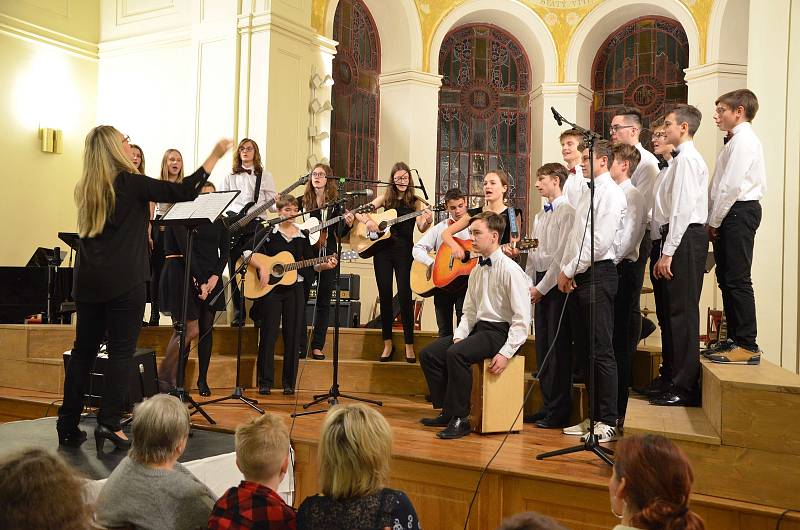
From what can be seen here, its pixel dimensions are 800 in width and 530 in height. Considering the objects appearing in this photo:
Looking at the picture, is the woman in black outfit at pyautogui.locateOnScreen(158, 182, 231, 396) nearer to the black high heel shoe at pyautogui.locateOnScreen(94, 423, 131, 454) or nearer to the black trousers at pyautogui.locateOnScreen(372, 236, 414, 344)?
the black trousers at pyautogui.locateOnScreen(372, 236, 414, 344)

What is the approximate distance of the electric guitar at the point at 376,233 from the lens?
260 inches

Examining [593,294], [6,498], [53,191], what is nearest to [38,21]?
[53,191]

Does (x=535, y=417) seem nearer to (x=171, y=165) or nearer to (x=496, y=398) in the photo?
(x=496, y=398)

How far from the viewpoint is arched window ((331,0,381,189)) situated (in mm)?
10641

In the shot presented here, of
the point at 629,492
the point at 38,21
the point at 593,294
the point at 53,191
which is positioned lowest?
the point at 629,492

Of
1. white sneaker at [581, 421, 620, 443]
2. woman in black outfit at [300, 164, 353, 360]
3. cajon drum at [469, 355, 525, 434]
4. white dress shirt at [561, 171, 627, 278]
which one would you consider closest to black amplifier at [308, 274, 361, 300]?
woman in black outfit at [300, 164, 353, 360]

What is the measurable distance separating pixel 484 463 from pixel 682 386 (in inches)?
48.7

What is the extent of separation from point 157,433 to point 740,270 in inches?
128

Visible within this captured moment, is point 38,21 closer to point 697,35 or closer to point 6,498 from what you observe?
point 697,35

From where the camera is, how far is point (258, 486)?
271 centimetres

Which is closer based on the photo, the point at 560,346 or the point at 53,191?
the point at 560,346

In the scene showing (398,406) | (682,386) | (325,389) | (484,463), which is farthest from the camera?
(325,389)

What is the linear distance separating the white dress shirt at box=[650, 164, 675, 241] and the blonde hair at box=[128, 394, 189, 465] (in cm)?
312

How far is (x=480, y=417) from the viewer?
516 cm
